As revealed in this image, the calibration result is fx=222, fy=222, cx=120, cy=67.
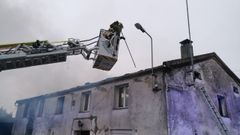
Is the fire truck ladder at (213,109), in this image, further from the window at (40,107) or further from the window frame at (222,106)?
the window at (40,107)

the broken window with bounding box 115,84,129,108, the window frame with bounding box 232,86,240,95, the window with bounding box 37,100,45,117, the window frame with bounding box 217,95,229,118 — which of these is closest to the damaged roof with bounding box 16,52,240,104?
the broken window with bounding box 115,84,129,108

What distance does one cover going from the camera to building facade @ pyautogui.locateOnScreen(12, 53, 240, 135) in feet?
34.7

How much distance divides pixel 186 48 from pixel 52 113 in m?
11.3

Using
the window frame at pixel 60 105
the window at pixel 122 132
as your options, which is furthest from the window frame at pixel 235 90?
the window frame at pixel 60 105

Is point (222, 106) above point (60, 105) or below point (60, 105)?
below

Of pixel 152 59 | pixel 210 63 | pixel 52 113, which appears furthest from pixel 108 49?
pixel 52 113

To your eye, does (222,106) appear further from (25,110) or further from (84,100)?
(25,110)

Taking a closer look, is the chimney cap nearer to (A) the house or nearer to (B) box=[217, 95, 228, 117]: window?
(A) the house

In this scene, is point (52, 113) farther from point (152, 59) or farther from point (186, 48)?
point (186, 48)

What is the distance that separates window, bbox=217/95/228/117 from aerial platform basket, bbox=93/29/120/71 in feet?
29.4

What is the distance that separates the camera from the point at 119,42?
26.8 feet

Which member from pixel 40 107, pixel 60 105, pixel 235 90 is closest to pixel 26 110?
pixel 40 107

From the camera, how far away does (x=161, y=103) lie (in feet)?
34.1

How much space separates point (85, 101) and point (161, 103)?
6611 mm
